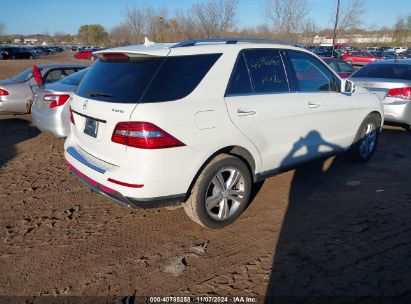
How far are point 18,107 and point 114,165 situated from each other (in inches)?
244

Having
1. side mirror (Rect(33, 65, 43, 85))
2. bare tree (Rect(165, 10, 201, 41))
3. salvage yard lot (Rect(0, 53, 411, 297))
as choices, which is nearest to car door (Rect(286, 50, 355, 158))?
salvage yard lot (Rect(0, 53, 411, 297))

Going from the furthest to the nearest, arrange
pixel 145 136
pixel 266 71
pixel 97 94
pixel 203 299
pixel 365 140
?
1. pixel 365 140
2. pixel 266 71
3. pixel 97 94
4. pixel 145 136
5. pixel 203 299

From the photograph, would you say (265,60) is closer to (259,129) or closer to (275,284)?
(259,129)

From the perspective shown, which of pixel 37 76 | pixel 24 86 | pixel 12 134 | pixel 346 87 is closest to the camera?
pixel 346 87

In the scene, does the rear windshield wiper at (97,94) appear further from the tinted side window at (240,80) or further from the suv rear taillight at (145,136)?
the tinted side window at (240,80)

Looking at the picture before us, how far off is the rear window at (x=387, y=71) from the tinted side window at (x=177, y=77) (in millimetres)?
5709

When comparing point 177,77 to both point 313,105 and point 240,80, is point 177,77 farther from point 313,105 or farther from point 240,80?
point 313,105

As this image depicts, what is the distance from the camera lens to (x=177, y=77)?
303 centimetres

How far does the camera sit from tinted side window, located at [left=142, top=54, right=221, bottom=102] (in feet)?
9.53

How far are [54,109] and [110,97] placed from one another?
2.83 meters

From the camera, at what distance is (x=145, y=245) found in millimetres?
3287

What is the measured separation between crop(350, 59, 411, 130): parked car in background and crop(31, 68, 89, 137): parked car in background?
5981 millimetres

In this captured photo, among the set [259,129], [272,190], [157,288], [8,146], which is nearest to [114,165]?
[157,288]

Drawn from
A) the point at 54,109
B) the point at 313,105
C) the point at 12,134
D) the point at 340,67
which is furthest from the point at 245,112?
the point at 340,67
